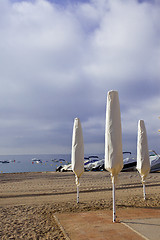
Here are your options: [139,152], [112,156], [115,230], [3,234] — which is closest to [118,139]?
[112,156]

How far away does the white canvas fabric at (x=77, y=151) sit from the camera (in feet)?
33.2

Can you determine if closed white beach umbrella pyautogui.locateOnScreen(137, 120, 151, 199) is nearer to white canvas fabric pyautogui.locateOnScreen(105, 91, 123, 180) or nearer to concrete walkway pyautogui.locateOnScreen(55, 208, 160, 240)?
concrete walkway pyautogui.locateOnScreen(55, 208, 160, 240)

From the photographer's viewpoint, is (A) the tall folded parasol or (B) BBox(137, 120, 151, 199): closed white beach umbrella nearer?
(B) BBox(137, 120, 151, 199): closed white beach umbrella

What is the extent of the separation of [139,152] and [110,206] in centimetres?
255

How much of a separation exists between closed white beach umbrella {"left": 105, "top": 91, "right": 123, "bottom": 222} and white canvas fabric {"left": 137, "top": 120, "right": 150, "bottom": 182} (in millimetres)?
3233

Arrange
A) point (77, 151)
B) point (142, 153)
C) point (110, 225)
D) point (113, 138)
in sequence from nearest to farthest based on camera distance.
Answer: point (110, 225), point (113, 138), point (142, 153), point (77, 151)

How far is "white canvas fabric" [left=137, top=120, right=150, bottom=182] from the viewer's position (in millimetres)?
9875

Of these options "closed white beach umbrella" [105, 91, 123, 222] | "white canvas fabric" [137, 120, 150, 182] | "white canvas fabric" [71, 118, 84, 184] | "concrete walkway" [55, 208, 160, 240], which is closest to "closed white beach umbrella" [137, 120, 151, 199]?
"white canvas fabric" [137, 120, 150, 182]

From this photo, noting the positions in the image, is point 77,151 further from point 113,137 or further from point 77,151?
point 113,137

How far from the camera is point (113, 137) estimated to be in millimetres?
6996

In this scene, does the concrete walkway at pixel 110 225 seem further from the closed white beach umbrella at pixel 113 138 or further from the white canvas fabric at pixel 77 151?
the white canvas fabric at pixel 77 151

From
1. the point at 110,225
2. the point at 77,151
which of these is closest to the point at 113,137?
the point at 110,225

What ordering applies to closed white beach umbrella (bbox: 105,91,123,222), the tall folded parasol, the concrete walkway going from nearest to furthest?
the concrete walkway
closed white beach umbrella (bbox: 105,91,123,222)
the tall folded parasol

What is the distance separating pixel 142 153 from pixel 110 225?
13.7 feet
